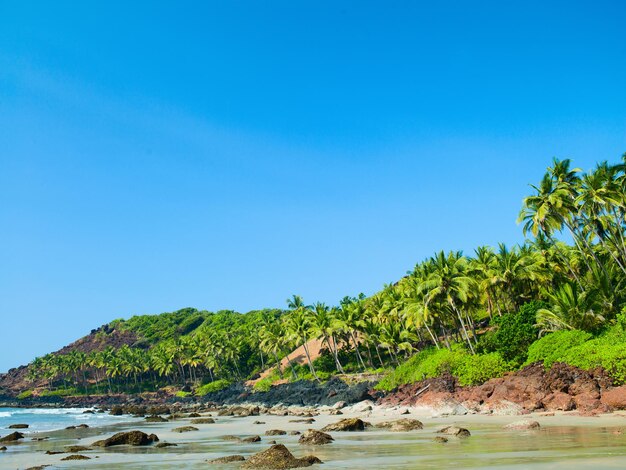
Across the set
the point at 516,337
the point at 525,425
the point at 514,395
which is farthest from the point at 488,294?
the point at 525,425

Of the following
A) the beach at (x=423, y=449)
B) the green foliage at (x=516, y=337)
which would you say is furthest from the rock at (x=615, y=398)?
the green foliage at (x=516, y=337)

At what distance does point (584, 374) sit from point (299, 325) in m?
47.5

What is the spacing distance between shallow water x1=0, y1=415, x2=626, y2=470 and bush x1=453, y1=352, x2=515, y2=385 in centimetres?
1142

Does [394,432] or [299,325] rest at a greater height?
[299,325]

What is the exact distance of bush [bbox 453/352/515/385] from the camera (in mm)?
36219

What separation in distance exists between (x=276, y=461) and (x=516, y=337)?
2759 centimetres

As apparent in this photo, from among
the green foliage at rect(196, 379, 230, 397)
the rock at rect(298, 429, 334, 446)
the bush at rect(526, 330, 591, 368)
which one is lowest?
the green foliage at rect(196, 379, 230, 397)

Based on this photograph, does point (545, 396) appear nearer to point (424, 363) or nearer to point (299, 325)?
point (424, 363)

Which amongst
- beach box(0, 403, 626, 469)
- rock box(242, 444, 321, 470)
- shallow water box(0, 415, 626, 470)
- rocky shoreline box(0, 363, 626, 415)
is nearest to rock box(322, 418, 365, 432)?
beach box(0, 403, 626, 469)

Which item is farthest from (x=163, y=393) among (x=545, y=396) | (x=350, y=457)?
(x=350, y=457)

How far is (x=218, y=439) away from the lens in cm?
2522

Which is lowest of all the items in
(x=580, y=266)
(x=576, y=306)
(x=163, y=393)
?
(x=163, y=393)

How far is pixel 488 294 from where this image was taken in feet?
194

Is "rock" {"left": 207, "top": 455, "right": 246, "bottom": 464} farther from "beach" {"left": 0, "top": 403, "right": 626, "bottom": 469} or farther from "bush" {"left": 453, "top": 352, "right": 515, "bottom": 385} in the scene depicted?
"bush" {"left": 453, "top": 352, "right": 515, "bottom": 385}
